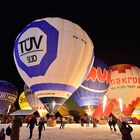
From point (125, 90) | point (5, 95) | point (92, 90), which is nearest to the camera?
point (92, 90)

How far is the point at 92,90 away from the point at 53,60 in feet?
29.0

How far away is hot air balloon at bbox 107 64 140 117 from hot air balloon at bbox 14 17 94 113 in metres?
11.5

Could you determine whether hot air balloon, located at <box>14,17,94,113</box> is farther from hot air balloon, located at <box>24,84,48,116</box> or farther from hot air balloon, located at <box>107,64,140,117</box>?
hot air balloon, located at <box>24,84,48,116</box>

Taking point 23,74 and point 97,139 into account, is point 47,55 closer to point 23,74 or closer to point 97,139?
point 23,74

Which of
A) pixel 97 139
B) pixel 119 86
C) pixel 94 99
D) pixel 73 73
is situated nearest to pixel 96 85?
pixel 94 99

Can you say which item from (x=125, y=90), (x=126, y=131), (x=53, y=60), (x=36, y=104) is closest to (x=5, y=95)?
(x=36, y=104)

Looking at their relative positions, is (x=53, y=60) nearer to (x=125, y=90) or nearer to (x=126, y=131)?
(x=126, y=131)

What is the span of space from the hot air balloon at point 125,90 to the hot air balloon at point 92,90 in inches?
102

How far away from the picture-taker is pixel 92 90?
92.1ft

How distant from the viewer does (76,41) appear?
2127 centimetres

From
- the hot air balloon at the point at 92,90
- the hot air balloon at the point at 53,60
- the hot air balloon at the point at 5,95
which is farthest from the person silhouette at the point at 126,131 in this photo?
the hot air balloon at the point at 5,95

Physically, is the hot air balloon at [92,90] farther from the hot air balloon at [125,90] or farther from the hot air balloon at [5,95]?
the hot air balloon at [5,95]

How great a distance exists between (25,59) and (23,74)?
46.7 inches

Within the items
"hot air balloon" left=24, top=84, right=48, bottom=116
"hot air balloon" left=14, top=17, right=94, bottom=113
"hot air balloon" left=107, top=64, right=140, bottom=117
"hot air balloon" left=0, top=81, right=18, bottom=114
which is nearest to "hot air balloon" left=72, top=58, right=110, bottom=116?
"hot air balloon" left=107, top=64, right=140, bottom=117
